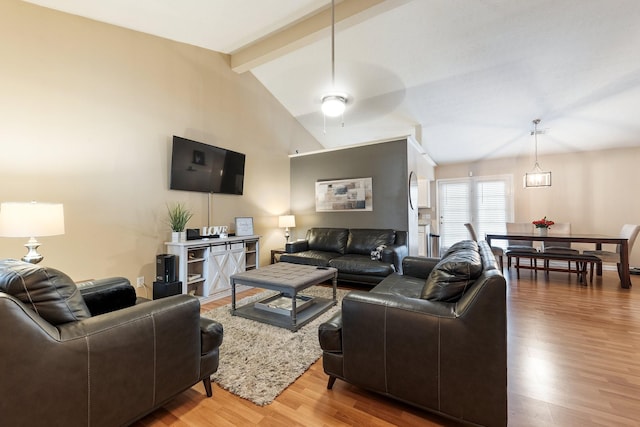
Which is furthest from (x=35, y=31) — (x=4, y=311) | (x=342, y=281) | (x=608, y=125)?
(x=608, y=125)

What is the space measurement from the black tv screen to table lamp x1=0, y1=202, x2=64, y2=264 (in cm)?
161

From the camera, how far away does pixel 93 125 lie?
2.89 meters

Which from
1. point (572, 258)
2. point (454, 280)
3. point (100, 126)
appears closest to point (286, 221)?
point (100, 126)

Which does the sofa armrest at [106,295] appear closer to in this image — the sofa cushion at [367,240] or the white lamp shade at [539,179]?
the sofa cushion at [367,240]

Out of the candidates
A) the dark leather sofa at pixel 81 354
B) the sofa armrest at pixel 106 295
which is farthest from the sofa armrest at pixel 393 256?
the sofa armrest at pixel 106 295

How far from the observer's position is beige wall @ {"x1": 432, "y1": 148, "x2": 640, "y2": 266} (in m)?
5.12

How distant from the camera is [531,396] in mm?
1681

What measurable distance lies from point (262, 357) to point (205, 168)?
2928 mm

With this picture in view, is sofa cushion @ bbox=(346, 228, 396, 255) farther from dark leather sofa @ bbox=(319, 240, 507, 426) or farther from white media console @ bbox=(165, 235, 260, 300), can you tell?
dark leather sofa @ bbox=(319, 240, 507, 426)

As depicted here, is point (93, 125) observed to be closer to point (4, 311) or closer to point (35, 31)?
point (35, 31)

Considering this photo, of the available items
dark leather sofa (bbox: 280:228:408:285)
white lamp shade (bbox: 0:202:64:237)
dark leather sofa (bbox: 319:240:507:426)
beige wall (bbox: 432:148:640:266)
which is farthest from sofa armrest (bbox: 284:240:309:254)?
beige wall (bbox: 432:148:640:266)

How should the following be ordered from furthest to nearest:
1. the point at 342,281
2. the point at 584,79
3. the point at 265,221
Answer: the point at 265,221 → the point at 342,281 → the point at 584,79

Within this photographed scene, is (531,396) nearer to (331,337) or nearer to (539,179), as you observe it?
(331,337)

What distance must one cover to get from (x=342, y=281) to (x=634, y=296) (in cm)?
397
